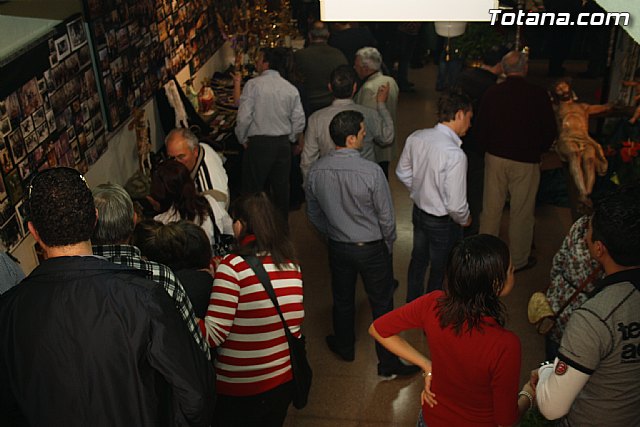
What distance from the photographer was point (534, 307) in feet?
10.8

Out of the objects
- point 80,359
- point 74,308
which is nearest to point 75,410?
point 80,359

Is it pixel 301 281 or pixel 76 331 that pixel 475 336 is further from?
pixel 76 331

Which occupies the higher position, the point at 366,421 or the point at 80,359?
the point at 80,359

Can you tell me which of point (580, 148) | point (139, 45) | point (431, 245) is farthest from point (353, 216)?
point (139, 45)

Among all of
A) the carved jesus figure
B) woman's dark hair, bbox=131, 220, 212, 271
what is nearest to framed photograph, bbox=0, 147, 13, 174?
woman's dark hair, bbox=131, 220, 212, 271

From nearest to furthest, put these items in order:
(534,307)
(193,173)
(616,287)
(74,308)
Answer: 1. (74,308)
2. (616,287)
3. (534,307)
4. (193,173)

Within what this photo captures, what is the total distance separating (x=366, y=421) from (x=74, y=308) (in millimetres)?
2360

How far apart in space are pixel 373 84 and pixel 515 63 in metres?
1.09

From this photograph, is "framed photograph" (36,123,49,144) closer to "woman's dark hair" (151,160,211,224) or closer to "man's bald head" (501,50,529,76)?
"woman's dark hair" (151,160,211,224)

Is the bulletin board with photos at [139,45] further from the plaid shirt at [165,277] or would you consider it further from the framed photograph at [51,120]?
the plaid shirt at [165,277]

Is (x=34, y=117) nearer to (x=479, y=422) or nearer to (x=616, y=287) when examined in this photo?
(x=479, y=422)

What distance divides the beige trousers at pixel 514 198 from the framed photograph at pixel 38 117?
9.42 ft

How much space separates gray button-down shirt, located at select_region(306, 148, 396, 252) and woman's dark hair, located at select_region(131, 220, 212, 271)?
0.96m

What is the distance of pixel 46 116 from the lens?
3.66m
